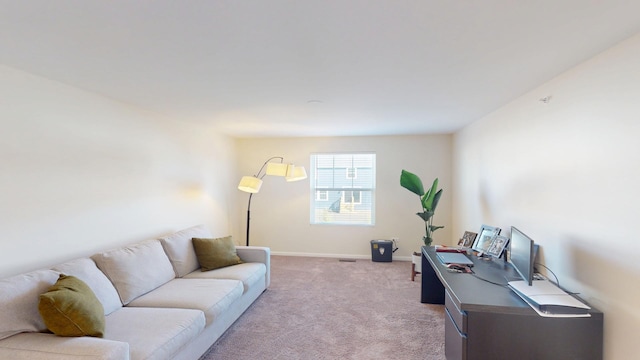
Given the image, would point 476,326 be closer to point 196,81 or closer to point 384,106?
point 384,106

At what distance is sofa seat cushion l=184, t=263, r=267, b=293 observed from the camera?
119 inches

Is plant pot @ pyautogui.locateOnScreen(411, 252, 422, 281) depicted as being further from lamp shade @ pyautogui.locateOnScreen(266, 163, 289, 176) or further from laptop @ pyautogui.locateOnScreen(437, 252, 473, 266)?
lamp shade @ pyautogui.locateOnScreen(266, 163, 289, 176)

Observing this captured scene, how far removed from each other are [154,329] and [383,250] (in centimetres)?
375

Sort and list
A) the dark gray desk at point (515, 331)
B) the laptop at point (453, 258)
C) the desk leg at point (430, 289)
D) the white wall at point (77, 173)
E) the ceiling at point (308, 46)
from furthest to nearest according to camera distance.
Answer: the desk leg at point (430, 289) → the laptop at point (453, 258) → the white wall at point (77, 173) → the dark gray desk at point (515, 331) → the ceiling at point (308, 46)

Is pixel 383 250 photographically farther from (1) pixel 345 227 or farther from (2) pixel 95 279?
(2) pixel 95 279

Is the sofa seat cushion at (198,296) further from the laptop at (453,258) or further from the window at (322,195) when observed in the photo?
the window at (322,195)

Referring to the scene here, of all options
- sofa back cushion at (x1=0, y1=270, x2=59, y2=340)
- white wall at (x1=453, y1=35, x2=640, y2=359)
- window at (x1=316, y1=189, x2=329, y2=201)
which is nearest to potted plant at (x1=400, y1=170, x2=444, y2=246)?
white wall at (x1=453, y1=35, x2=640, y2=359)

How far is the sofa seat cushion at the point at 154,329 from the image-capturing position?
178 centimetres

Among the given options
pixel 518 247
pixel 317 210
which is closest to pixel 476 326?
pixel 518 247

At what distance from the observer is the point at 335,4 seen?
1.29m

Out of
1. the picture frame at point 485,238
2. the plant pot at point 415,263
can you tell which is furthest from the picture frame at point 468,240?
the plant pot at point 415,263

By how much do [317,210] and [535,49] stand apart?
13.8 feet

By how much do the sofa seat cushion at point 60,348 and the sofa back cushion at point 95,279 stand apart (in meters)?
0.50

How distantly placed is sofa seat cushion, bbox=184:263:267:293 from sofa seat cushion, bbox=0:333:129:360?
1416 mm
